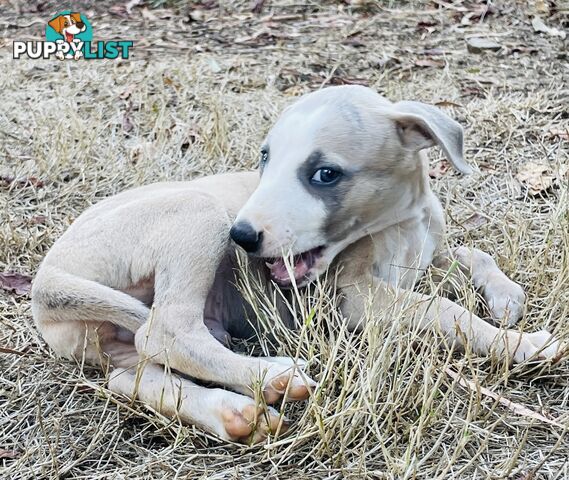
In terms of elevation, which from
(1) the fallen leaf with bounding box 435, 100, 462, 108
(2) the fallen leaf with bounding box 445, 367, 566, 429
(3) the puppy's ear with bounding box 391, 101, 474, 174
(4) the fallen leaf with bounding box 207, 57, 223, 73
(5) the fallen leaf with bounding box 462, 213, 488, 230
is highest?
(3) the puppy's ear with bounding box 391, 101, 474, 174

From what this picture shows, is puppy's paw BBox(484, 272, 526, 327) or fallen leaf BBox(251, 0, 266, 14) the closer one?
puppy's paw BBox(484, 272, 526, 327)

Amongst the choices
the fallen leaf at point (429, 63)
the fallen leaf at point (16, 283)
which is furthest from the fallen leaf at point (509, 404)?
the fallen leaf at point (429, 63)

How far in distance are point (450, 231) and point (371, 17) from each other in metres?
4.40

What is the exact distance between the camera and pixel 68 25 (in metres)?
9.02

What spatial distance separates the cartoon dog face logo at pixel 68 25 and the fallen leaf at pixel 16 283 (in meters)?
4.93

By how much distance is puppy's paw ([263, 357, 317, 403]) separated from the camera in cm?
293

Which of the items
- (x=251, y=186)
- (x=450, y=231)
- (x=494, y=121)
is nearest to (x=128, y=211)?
(x=251, y=186)

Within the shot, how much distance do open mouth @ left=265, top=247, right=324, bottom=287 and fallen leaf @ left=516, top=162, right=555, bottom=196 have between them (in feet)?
6.20

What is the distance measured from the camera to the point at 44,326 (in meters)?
3.51

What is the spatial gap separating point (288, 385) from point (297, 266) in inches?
27.8

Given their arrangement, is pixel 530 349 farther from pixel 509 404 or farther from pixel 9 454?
pixel 9 454

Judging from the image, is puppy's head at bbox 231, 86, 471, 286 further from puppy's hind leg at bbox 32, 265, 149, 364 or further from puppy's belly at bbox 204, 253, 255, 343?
puppy's hind leg at bbox 32, 265, 149, 364

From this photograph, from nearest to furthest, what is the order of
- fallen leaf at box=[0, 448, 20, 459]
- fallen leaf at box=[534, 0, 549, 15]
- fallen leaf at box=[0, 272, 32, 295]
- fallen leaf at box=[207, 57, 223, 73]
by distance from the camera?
1. fallen leaf at box=[0, 448, 20, 459]
2. fallen leaf at box=[0, 272, 32, 295]
3. fallen leaf at box=[207, 57, 223, 73]
4. fallen leaf at box=[534, 0, 549, 15]

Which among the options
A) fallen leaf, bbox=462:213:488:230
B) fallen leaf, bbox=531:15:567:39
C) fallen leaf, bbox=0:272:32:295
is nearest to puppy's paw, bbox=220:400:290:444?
fallen leaf, bbox=0:272:32:295
